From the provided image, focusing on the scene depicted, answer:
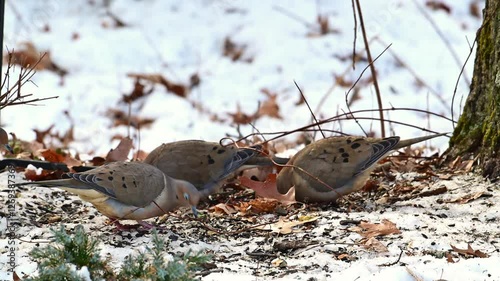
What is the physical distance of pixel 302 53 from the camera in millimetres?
10656

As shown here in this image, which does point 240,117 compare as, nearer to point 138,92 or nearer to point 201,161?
point 138,92

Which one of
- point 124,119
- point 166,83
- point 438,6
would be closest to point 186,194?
point 124,119

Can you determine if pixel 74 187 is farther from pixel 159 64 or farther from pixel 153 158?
pixel 159 64

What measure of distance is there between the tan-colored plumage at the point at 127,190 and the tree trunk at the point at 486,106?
72.3 inches

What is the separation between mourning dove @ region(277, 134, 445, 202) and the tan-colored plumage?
739 millimetres

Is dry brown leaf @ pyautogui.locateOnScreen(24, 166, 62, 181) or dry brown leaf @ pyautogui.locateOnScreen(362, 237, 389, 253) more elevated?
dry brown leaf @ pyautogui.locateOnScreen(24, 166, 62, 181)

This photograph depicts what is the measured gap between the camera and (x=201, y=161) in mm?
5531

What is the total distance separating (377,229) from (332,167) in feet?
3.13

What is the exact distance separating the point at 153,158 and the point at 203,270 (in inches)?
70.5

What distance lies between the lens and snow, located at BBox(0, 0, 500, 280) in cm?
925

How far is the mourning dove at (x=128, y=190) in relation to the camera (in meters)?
4.35

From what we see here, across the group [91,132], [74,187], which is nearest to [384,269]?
[74,187]

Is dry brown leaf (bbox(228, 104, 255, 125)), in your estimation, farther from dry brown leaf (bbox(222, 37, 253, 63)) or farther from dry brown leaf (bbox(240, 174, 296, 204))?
dry brown leaf (bbox(240, 174, 296, 204))

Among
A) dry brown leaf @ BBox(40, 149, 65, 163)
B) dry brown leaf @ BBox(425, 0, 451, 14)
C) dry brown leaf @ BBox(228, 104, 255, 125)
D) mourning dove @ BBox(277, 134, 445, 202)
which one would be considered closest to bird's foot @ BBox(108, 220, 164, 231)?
mourning dove @ BBox(277, 134, 445, 202)
